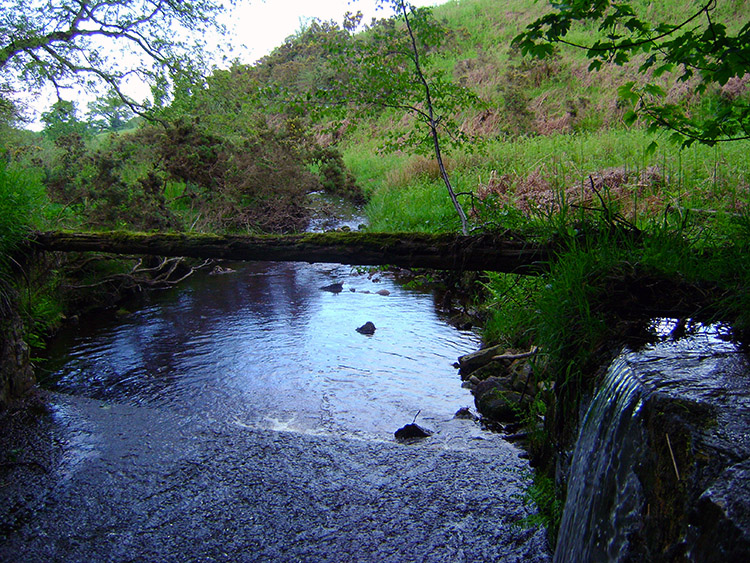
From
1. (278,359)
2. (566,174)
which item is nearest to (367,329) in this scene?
(278,359)

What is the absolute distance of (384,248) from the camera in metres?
3.67

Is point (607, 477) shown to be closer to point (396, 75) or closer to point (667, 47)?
point (667, 47)

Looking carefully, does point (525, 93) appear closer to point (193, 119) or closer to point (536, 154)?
point (536, 154)

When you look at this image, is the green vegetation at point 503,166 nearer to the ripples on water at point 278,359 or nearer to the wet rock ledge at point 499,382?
the wet rock ledge at point 499,382

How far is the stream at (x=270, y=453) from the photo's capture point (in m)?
3.22

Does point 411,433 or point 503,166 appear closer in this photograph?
point 411,433

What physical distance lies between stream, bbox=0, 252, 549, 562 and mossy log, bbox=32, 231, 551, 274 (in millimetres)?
1663

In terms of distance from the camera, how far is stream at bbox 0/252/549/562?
322cm

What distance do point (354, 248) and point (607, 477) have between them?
2315 millimetres

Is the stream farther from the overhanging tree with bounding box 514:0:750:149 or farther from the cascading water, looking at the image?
the overhanging tree with bounding box 514:0:750:149

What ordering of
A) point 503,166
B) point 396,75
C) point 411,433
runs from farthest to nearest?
point 503,166, point 396,75, point 411,433

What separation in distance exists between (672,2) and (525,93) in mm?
9770

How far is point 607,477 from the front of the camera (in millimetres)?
2055

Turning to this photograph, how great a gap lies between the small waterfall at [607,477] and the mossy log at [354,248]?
1047 millimetres
